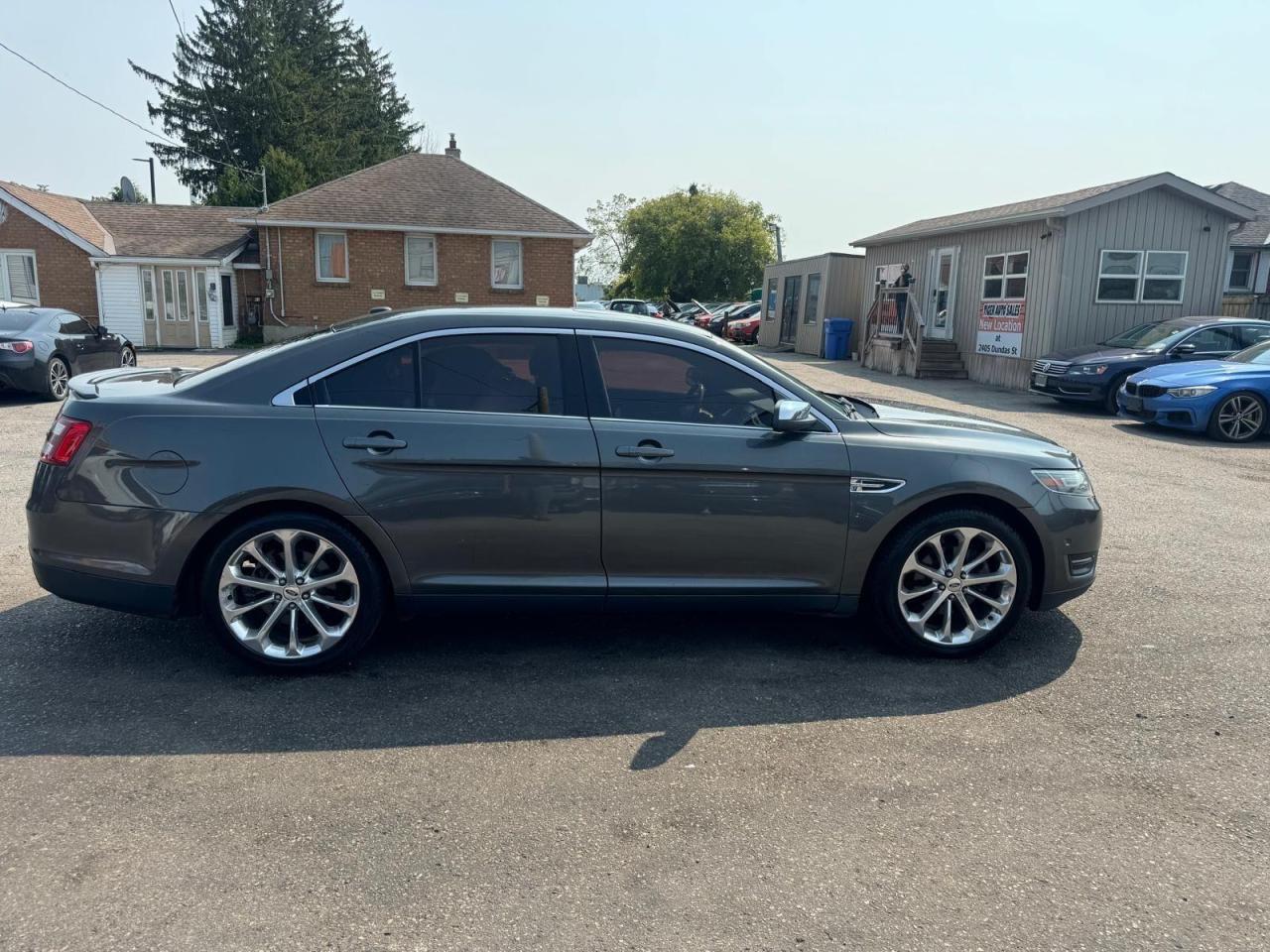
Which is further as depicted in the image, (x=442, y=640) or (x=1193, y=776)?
(x=442, y=640)

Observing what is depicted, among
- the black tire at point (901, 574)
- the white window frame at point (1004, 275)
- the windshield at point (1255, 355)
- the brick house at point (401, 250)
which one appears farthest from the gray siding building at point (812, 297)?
the black tire at point (901, 574)

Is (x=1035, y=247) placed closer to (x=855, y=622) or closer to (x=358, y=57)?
(x=855, y=622)

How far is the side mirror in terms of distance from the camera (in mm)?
4160

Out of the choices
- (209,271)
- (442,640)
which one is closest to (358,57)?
(209,271)

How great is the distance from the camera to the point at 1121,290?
18.3 metres

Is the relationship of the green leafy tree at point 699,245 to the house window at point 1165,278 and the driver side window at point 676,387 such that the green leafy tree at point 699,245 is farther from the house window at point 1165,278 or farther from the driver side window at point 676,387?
the driver side window at point 676,387

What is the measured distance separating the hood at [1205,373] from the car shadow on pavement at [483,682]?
8991mm

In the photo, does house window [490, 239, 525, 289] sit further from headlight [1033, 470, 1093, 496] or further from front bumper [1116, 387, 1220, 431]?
headlight [1033, 470, 1093, 496]

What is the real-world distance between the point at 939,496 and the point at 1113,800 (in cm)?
152

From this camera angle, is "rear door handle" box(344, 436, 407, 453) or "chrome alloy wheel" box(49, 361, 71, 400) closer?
"rear door handle" box(344, 436, 407, 453)

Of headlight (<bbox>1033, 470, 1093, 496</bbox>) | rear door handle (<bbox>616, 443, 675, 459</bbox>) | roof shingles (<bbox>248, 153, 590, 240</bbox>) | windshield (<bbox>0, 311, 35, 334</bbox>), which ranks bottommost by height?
headlight (<bbox>1033, 470, 1093, 496</bbox>)

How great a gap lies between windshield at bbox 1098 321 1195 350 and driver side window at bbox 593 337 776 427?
1311 cm

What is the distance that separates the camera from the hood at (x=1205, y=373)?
39.8 feet

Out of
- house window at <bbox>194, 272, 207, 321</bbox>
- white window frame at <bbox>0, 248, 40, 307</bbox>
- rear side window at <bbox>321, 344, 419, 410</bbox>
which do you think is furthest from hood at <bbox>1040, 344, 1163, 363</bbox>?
white window frame at <bbox>0, 248, 40, 307</bbox>
